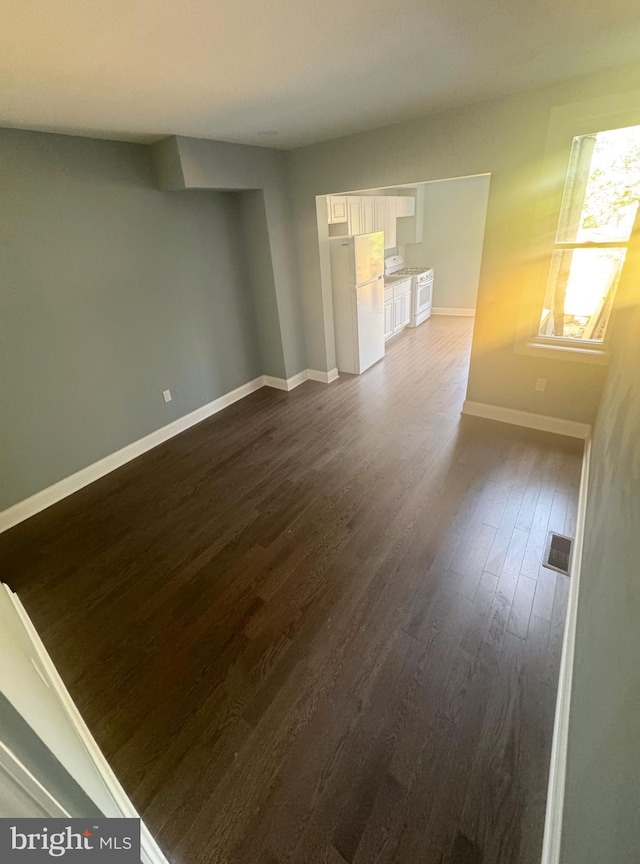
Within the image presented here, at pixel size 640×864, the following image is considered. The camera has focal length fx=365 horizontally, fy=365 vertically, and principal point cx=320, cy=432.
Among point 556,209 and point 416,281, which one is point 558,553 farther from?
point 416,281

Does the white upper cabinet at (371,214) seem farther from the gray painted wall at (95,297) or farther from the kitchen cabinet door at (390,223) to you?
the gray painted wall at (95,297)

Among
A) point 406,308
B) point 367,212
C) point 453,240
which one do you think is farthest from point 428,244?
point 367,212

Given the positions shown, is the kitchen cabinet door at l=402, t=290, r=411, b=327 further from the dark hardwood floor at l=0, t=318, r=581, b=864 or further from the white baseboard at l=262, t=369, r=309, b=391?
the dark hardwood floor at l=0, t=318, r=581, b=864

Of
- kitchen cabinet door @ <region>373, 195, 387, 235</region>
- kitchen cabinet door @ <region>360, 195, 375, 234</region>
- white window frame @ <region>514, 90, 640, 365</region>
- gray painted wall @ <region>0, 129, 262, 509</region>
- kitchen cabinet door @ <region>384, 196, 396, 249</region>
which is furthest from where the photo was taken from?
kitchen cabinet door @ <region>384, 196, 396, 249</region>

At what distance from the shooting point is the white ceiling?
129 cm

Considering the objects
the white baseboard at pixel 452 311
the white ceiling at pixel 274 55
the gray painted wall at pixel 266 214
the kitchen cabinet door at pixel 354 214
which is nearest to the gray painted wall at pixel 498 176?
the white ceiling at pixel 274 55

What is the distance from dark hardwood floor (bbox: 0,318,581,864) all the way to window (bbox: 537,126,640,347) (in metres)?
1.29

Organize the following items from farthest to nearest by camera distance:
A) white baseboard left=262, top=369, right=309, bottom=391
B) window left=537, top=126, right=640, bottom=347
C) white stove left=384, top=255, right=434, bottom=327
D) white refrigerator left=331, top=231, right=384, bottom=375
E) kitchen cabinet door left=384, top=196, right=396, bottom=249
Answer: white stove left=384, top=255, right=434, bottom=327
kitchen cabinet door left=384, top=196, right=396, bottom=249
white baseboard left=262, top=369, right=309, bottom=391
white refrigerator left=331, top=231, right=384, bottom=375
window left=537, top=126, right=640, bottom=347

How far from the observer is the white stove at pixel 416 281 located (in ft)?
20.5

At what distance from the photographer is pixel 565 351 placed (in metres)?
3.00

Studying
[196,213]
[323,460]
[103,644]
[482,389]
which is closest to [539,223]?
[482,389]

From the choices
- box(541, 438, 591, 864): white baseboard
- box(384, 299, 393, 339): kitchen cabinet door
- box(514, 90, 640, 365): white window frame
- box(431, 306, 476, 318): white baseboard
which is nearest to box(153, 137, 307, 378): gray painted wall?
box(384, 299, 393, 339): kitchen cabinet door

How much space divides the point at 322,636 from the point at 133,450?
8.31 feet

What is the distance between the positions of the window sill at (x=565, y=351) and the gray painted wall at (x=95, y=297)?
3.02m
